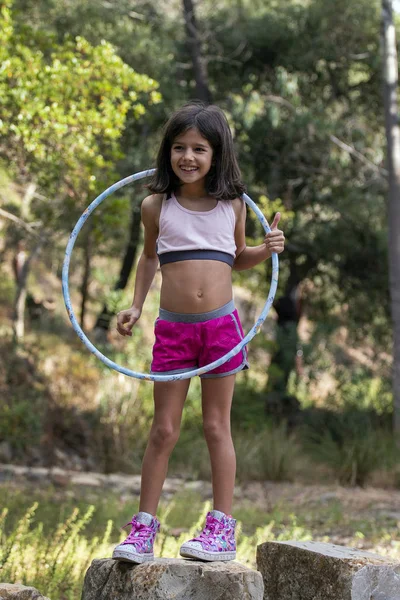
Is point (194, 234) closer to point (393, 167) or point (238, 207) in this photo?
point (238, 207)

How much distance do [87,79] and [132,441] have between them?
5451mm

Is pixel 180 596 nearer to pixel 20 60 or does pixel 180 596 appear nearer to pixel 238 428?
pixel 20 60

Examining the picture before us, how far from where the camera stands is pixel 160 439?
3650 millimetres

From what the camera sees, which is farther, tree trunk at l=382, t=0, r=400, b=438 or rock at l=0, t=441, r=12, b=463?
tree trunk at l=382, t=0, r=400, b=438

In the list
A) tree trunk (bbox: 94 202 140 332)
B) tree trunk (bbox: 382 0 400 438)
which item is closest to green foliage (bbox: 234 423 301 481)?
tree trunk (bbox: 382 0 400 438)

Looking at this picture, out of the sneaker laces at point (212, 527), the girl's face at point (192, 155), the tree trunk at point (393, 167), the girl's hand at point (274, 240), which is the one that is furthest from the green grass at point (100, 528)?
the tree trunk at point (393, 167)

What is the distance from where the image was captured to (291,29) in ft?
51.6

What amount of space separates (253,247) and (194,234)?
403mm

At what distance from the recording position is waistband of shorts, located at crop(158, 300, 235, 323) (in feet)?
12.0

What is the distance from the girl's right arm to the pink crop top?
88mm

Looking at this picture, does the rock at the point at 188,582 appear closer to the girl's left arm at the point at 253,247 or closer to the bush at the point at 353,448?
the girl's left arm at the point at 253,247

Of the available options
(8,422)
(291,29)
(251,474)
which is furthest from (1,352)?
(291,29)

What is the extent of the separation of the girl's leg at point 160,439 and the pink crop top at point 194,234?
556 mm

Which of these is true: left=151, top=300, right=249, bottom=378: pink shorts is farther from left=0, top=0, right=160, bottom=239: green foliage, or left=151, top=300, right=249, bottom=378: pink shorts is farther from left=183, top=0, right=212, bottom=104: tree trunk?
left=183, top=0, right=212, bottom=104: tree trunk
